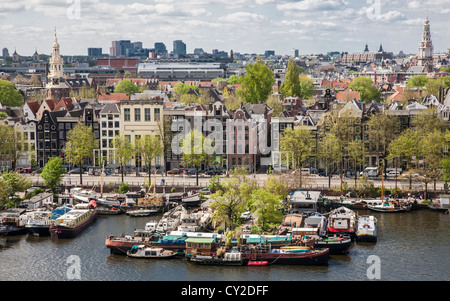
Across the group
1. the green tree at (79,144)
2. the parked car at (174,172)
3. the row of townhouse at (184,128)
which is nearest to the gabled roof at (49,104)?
the row of townhouse at (184,128)

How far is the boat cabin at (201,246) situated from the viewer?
49.3 m

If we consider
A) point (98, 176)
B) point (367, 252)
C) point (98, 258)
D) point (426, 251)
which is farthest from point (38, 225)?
point (426, 251)

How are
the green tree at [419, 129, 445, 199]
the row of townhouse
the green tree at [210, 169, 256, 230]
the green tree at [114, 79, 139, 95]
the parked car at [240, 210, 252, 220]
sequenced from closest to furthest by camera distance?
the green tree at [210, 169, 256, 230] → the parked car at [240, 210, 252, 220] → the green tree at [419, 129, 445, 199] → the row of townhouse → the green tree at [114, 79, 139, 95]

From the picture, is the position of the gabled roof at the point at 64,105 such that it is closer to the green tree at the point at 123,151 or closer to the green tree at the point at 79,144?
the green tree at the point at 79,144


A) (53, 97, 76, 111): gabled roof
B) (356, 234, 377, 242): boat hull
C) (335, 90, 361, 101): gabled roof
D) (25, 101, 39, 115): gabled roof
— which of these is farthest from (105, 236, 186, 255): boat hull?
(335, 90, 361, 101): gabled roof

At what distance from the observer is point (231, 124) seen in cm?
7738

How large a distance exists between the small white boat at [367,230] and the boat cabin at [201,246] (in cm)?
1125

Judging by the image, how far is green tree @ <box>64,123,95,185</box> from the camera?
246 feet

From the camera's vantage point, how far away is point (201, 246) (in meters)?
49.5

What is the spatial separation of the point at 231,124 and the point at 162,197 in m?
15.5

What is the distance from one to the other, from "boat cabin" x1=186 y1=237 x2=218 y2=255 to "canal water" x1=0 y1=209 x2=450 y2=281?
3.27 feet

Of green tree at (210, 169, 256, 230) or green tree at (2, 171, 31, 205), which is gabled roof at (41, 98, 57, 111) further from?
green tree at (210, 169, 256, 230)

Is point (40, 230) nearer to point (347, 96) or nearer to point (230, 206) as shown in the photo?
point (230, 206)

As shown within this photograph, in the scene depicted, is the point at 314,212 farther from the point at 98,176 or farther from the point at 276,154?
the point at 98,176
